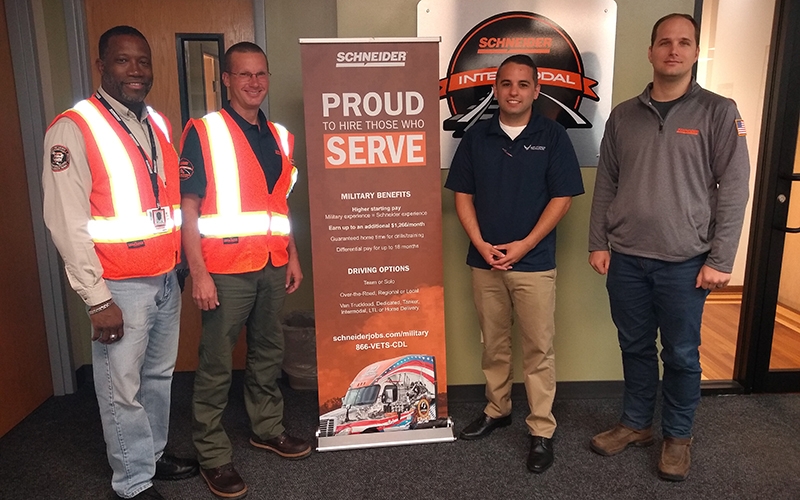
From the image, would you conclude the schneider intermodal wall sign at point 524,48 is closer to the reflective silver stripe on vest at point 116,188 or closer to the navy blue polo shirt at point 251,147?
the navy blue polo shirt at point 251,147

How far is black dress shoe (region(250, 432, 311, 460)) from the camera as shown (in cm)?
238

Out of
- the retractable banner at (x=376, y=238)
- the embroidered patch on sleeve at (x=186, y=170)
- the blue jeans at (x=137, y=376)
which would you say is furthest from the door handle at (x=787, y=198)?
the blue jeans at (x=137, y=376)

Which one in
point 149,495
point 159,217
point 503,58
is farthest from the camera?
point 503,58

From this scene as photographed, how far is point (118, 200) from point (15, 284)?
1.25m

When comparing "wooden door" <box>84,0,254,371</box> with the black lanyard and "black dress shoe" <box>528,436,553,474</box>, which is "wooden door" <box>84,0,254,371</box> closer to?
the black lanyard

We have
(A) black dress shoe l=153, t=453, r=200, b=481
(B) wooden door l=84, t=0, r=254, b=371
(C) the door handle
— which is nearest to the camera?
(A) black dress shoe l=153, t=453, r=200, b=481

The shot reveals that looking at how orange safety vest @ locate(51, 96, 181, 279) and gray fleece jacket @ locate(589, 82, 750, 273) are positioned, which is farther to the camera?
gray fleece jacket @ locate(589, 82, 750, 273)

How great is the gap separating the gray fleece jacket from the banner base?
1141 millimetres

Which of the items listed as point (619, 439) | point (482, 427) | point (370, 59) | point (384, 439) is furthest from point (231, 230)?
point (619, 439)

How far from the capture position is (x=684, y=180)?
2084 mm

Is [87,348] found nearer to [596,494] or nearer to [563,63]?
[596,494]

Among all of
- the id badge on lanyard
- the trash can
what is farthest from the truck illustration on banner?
the id badge on lanyard

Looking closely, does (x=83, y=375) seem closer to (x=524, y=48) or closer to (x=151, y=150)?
(x=151, y=150)

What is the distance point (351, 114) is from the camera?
2.37 m
